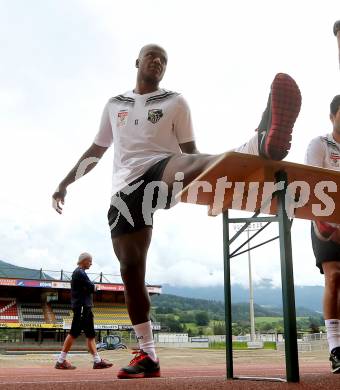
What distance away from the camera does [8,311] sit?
3106 centimetres

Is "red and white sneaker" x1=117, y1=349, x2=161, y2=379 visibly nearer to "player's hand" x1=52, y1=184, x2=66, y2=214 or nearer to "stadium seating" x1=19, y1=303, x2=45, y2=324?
"player's hand" x1=52, y1=184, x2=66, y2=214

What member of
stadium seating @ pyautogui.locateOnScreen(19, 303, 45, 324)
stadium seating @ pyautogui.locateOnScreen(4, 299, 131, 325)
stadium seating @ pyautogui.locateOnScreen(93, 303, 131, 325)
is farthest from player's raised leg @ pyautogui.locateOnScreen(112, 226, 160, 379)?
stadium seating @ pyautogui.locateOnScreen(93, 303, 131, 325)

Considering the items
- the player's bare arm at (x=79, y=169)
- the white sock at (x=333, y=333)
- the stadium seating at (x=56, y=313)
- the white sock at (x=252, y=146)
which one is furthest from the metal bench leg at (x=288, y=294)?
the stadium seating at (x=56, y=313)

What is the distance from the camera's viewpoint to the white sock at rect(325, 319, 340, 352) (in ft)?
9.99

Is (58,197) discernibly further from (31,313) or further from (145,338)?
(31,313)

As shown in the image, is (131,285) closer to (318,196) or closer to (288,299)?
(288,299)

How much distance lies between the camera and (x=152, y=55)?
277cm

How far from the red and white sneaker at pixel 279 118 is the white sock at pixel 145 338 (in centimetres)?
111

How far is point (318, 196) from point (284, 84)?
0.62 m

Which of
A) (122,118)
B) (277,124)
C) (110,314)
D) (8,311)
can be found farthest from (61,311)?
(277,124)

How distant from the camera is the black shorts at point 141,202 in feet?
8.05

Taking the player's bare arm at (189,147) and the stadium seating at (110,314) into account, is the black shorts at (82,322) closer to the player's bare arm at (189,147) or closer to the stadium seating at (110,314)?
the player's bare arm at (189,147)

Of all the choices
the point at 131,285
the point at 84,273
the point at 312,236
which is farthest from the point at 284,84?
the point at 84,273

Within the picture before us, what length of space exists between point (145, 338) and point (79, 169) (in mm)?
1060
